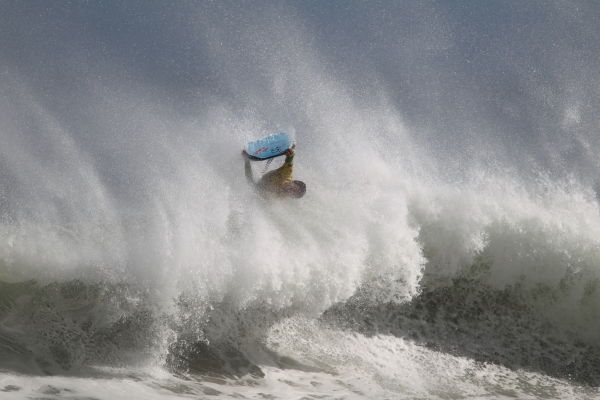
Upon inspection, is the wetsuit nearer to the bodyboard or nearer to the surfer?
the surfer

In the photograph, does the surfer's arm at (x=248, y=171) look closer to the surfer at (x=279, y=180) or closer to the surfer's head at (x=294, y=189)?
the surfer at (x=279, y=180)

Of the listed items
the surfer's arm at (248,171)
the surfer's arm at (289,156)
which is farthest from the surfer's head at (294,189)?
the surfer's arm at (248,171)

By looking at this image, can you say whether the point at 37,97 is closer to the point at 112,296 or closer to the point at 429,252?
the point at 112,296

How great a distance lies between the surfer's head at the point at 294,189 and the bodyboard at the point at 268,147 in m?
0.55

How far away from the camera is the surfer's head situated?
31.1 ft

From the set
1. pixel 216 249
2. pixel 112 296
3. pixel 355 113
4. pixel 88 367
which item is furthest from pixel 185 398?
pixel 355 113

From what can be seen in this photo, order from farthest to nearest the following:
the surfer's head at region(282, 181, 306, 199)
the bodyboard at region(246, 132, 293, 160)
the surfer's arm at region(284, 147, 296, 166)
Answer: the surfer's head at region(282, 181, 306, 199) < the surfer's arm at region(284, 147, 296, 166) < the bodyboard at region(246, 132, 293, 160)

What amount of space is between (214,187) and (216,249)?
1558mm

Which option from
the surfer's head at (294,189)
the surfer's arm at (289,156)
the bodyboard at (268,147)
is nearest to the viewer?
the bodyboard at (268,147)

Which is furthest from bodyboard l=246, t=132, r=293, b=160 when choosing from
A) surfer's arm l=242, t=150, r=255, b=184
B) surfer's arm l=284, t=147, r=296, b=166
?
surfer's arm l=242, t=150, r=255, b=184

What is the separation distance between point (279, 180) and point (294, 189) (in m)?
0.29

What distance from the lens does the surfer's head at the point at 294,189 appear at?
9.48 meters

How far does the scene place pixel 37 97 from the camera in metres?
14.8

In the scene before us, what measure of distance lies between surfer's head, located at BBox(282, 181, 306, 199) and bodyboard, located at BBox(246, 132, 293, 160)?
21.8 inches
